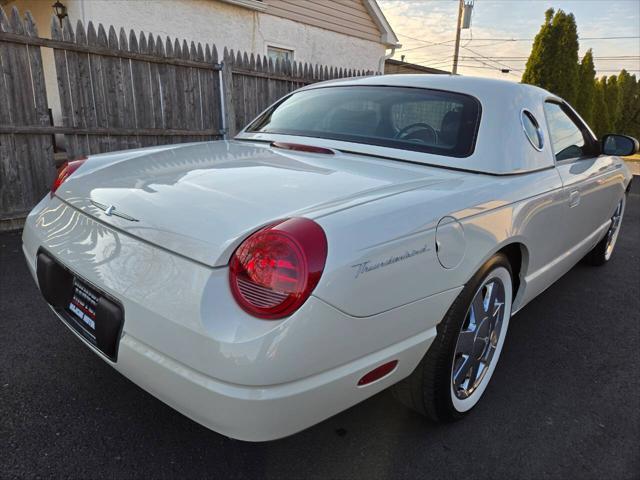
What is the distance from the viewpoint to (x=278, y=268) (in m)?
1.33

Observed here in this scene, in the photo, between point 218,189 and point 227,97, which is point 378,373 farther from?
point 227,97

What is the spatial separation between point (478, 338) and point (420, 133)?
1.09 meters

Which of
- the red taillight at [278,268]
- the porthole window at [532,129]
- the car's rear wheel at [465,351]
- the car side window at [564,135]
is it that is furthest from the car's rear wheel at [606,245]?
the red taillight at [278,268]

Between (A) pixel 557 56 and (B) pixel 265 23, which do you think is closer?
(B) pixel 265 23

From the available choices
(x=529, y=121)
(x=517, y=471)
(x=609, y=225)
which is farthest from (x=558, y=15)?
(x=517, y=471)

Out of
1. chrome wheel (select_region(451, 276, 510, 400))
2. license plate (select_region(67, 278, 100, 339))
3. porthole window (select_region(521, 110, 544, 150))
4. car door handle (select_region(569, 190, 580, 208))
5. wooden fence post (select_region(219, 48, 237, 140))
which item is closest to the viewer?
license plate (select_region(67, 278, 100, 339))

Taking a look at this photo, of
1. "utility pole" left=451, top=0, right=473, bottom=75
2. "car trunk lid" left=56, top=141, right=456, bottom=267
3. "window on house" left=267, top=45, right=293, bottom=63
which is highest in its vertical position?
"utility pole" left=451, top=0, right=473, bottom=75

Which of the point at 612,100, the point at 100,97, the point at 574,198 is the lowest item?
the point at 574,198

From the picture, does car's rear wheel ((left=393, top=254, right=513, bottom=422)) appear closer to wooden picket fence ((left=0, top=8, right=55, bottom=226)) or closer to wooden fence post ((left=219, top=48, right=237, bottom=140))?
wooden picket fence ((left=0, top=8, right=55, bottom=226))

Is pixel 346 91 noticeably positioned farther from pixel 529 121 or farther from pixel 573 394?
Result: pixel 573 394

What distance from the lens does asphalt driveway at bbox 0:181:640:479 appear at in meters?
1.77

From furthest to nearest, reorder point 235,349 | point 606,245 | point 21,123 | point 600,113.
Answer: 1. point 600,113
2. point 21,123
3. point 606,245
4. point 235,349

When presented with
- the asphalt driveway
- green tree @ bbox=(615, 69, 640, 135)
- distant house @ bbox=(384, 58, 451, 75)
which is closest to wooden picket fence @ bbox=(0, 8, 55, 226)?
the asphalt driveway

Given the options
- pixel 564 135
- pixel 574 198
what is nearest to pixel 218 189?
pixel 574 198
